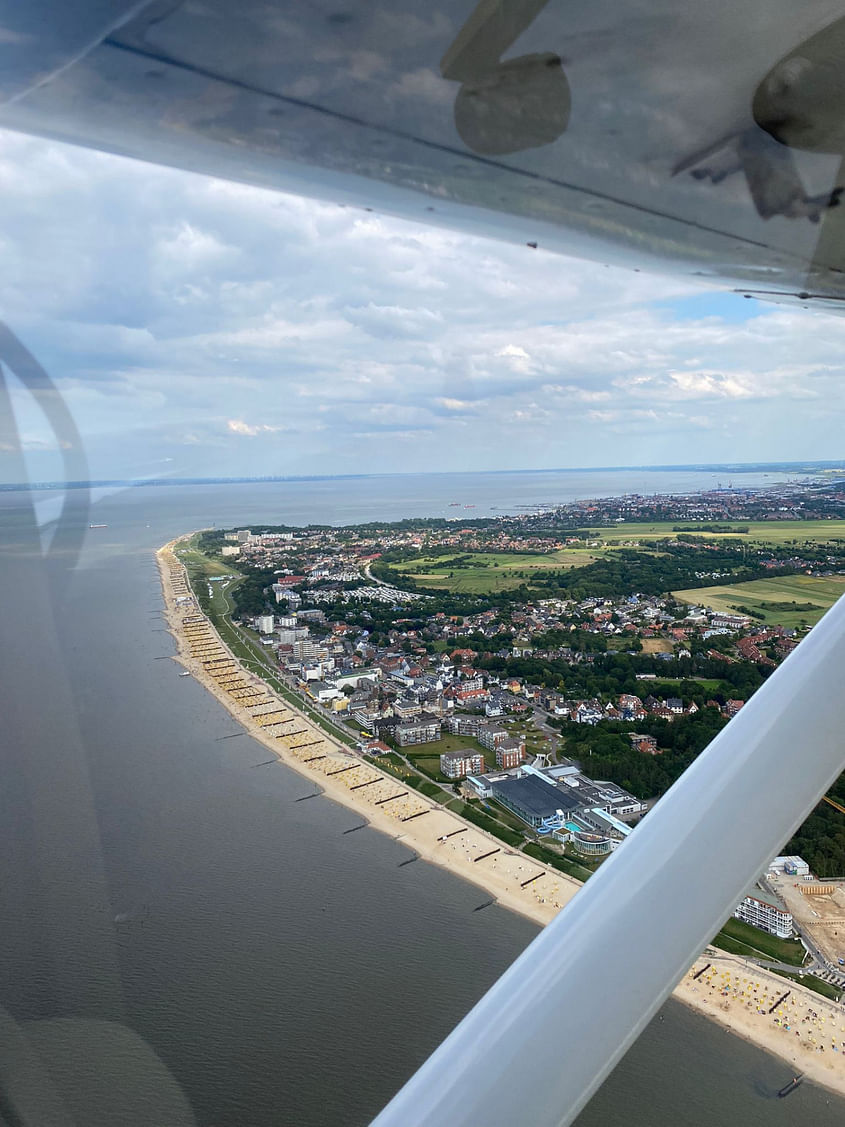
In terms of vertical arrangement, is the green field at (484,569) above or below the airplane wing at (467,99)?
below

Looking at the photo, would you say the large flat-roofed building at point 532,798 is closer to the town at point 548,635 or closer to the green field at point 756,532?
the town at point 548,635

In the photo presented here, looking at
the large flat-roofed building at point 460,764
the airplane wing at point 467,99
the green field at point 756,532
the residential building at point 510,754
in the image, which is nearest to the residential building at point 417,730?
the large flat-roofed building at point 460,764

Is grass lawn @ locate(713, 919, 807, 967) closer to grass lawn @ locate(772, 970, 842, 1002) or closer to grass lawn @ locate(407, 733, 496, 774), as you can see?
grass lawn @ locate(772, 970, 842, 1002)

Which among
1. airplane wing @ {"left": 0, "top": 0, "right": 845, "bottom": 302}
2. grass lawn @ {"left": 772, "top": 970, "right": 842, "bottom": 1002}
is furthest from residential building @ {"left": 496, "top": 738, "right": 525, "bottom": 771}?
airplane wing @ {"left": 0, "top": 0, "right": 845, "bottom": 302}

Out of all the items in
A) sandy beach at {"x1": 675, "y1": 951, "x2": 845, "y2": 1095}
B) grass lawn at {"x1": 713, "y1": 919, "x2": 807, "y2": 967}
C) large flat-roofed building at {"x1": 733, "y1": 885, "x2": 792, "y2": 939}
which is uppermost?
large flat-roofed building at {"x1": 733, "y1": 885, "x2": 792, "y2": 939}

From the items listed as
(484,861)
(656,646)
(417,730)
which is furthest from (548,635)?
(484,861)
